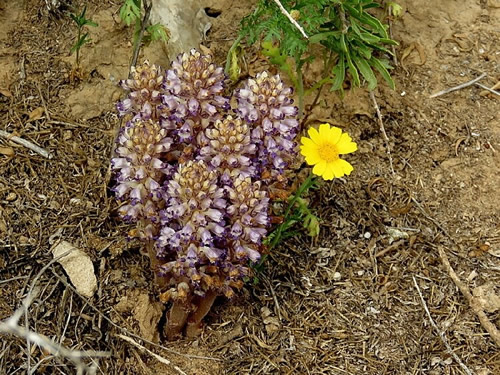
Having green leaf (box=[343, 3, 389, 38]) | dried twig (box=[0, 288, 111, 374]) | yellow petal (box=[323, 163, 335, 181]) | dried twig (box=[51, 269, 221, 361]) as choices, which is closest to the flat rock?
dried twig (box=[51, 269, 221, 361])

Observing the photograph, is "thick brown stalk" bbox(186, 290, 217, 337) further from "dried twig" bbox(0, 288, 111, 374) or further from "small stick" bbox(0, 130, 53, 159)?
"small stick" bbox(0, 130, 53, 159)

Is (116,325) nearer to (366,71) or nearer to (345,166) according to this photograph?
(345,166)

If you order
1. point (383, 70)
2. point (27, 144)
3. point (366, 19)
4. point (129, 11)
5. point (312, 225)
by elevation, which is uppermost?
point (129, 11)

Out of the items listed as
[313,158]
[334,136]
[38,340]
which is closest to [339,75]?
[334,136]

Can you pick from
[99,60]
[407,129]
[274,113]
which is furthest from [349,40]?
[99,60]

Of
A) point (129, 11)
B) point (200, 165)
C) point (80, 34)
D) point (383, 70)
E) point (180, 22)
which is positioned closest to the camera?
point (200, 165)
